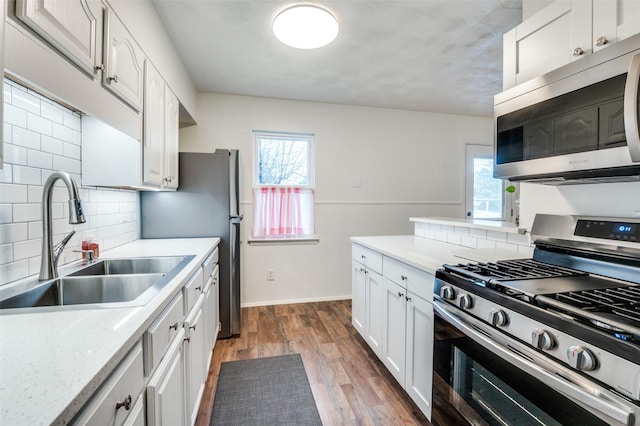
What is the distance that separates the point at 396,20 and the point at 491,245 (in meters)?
1.60

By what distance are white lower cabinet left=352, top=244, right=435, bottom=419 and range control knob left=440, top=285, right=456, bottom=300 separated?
0.37ft

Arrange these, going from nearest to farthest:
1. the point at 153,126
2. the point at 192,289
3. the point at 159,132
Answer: the point at 192,289, the point at 153,126, the point at 159,132

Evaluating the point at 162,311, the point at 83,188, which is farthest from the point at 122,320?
the point at 83,188

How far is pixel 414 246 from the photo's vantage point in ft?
6.89

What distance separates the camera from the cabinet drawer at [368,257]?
2.07 meters

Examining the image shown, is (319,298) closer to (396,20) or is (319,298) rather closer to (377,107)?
(377,107)

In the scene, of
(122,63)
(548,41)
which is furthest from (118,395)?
(548,41)

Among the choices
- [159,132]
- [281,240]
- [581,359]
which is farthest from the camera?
[281,240]

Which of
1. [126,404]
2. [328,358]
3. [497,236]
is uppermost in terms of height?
[497,236]

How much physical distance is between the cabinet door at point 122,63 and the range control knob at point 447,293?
169 cm

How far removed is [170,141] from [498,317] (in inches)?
90.2

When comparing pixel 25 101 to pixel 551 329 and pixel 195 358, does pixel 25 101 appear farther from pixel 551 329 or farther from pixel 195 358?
pixel 551 329

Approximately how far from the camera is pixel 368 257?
225cm

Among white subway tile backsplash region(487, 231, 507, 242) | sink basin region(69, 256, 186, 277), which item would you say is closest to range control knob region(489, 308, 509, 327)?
white subway tile backsplash region(487, 231, 507, 242)
